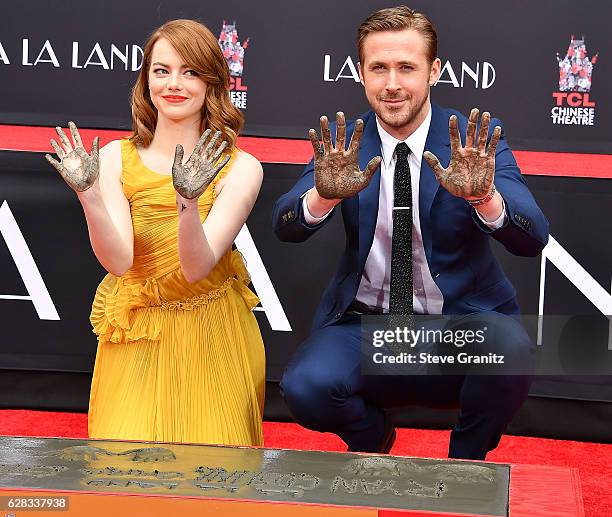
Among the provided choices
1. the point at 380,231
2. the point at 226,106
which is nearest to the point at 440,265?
the point at 380,231

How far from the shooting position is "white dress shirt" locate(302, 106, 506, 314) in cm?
319

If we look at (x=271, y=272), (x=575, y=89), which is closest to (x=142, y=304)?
(x=271, y=272)

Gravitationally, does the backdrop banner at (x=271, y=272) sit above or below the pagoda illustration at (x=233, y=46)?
below

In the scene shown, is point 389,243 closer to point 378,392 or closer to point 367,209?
point 367,209

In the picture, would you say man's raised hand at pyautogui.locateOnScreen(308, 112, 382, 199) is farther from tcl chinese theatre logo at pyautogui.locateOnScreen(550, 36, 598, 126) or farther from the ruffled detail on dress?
tcl chinese theatre logo at pyautogui.locateOnScreen(550, 36, 598, 126)

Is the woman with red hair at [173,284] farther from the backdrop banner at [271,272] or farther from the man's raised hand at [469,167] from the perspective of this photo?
the backdrop banner at [271,272]

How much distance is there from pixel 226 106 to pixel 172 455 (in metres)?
1.17

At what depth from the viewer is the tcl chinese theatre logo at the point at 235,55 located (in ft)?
13.6

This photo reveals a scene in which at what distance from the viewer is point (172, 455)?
2.49 metres

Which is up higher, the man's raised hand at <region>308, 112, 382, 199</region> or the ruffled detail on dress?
the man's raised hand at <region>308, 112, 382, 199</region>

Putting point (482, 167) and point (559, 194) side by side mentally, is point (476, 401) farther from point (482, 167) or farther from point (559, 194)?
point (559, 194)

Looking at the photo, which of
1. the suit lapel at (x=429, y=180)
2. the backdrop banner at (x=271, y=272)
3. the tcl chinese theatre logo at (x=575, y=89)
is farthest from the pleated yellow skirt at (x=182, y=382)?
the tcl chinese theatre logo at (x=575, y=89)

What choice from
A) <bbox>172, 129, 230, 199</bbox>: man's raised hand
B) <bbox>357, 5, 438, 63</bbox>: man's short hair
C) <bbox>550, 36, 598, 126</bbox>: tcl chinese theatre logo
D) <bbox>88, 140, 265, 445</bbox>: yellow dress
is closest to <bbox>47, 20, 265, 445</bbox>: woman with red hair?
<bbox>88, 140, 265, 445</bbox>: yellow dress

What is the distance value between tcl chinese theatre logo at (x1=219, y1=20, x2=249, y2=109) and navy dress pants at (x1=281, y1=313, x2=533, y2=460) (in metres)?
1.23
